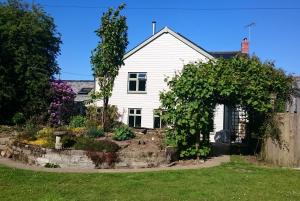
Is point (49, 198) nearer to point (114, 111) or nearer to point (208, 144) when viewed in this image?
point (208, 144)

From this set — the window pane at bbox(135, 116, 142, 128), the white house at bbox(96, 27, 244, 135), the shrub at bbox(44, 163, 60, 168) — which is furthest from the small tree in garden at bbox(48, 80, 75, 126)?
the shrub at bbox(44, 163, 60, 168)

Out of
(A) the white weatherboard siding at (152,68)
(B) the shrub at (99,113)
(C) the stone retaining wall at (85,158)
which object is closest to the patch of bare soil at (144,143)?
(C) the stone retaining wall at (85,158)

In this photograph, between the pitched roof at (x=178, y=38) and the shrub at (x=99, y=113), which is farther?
the pitched roof at (x=178, y=38)

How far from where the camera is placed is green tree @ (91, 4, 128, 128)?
61.2 ft

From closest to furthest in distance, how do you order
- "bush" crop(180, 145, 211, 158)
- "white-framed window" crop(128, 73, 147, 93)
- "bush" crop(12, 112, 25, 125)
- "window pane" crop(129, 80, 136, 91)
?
"bush" crop(180, 145, 211, 158) → "bush" crop(12, 112, 25, 125) → "white-framed window" crop(128, 73, 147, 93) → "window pane" crop(129, 80, 136, 91)

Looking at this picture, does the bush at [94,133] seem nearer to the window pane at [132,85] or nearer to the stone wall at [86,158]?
the stone wall at [86,158]

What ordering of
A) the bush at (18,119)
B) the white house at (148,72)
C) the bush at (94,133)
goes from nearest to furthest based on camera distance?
the bush at (94,133) < the bush at (18,119) < the white house at (148,72)

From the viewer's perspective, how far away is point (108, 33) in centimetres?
1864

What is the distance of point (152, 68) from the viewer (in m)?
29.8

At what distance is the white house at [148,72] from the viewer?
29.4 meters

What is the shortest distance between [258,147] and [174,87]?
15.0 ft

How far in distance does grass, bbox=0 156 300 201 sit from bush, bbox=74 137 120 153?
6.46 feet

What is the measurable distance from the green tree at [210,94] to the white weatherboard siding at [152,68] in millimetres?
13065

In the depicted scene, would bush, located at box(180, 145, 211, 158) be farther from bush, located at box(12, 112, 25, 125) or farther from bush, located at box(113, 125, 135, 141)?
bush, located at box(12, 112, 25, 125)
